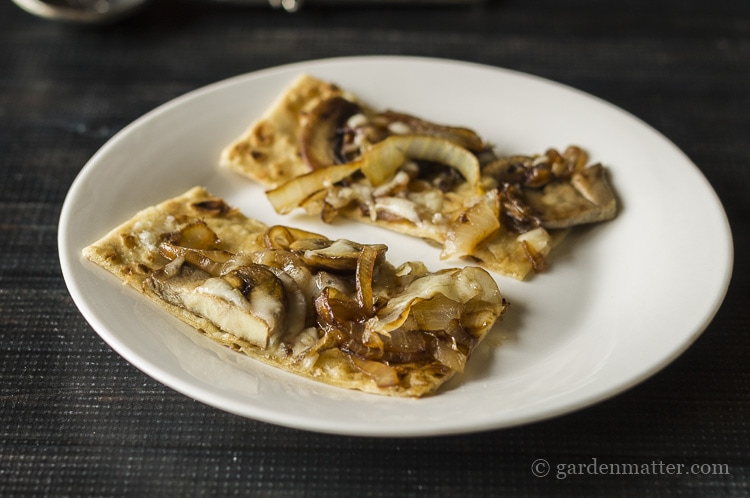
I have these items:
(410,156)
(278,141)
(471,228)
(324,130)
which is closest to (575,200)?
(471,228)

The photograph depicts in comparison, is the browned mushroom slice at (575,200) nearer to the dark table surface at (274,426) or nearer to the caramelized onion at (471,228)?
the caramelized onion at (471,228)

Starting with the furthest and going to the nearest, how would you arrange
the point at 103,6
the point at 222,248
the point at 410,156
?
1. the point at 103,6
2. the point at 410,156
3. the point at 222,248

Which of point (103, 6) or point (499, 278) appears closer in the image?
point (499, 278)

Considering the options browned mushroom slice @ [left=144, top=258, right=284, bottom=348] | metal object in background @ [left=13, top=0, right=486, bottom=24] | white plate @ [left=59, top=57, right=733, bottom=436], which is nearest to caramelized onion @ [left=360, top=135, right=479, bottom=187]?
white plate @ [left=59, top=57, right=733, bottom=436]

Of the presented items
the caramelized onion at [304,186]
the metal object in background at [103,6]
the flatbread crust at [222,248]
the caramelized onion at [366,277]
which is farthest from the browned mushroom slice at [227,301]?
the metal object in background at [103,6]

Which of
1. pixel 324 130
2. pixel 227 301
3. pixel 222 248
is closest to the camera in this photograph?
pixel 227 301

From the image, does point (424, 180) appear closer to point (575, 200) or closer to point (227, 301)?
point (575, 200)

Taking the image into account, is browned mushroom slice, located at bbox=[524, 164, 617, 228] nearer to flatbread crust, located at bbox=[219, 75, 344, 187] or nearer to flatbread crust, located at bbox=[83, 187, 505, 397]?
flatbread crust, located at bbox=[83, 187, 505, 397]

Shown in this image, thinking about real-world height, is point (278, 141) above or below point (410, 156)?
below

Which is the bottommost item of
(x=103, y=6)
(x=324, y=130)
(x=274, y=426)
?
(x=274, y=426)
